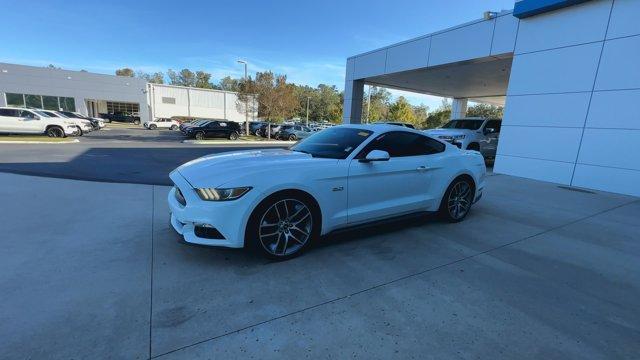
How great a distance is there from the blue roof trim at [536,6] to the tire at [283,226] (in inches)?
399

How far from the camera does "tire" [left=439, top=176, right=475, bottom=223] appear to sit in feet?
16.2

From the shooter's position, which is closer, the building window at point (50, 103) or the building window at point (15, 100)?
the building window at point (15, 100)

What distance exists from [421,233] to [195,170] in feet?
10.2

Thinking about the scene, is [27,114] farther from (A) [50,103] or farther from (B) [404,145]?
(A) [50,103]

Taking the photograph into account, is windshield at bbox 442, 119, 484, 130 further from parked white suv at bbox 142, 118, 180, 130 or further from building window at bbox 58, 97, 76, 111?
building window at bbox 58, 97, 76, 111

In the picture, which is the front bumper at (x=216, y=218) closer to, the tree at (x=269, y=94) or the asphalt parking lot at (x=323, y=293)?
the asphalt parking lot at (x=323, y=293)

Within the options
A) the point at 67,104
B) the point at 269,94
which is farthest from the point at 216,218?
the point at 67,104

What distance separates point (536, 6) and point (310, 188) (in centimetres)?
1026

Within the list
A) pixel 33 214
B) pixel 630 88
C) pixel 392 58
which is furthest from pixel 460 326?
pixel 392 58

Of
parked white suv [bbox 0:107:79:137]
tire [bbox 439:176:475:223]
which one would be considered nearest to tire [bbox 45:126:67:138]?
parked white suv [bbox 0:107:79:137]

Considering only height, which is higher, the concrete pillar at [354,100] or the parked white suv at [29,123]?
the concrete pillar at [354,100]

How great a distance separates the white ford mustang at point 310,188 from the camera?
319 cm


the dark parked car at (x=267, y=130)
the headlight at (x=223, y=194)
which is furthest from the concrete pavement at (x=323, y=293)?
the dark parked car at (x=267, y=130)

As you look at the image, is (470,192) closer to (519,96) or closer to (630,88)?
(630,88)
